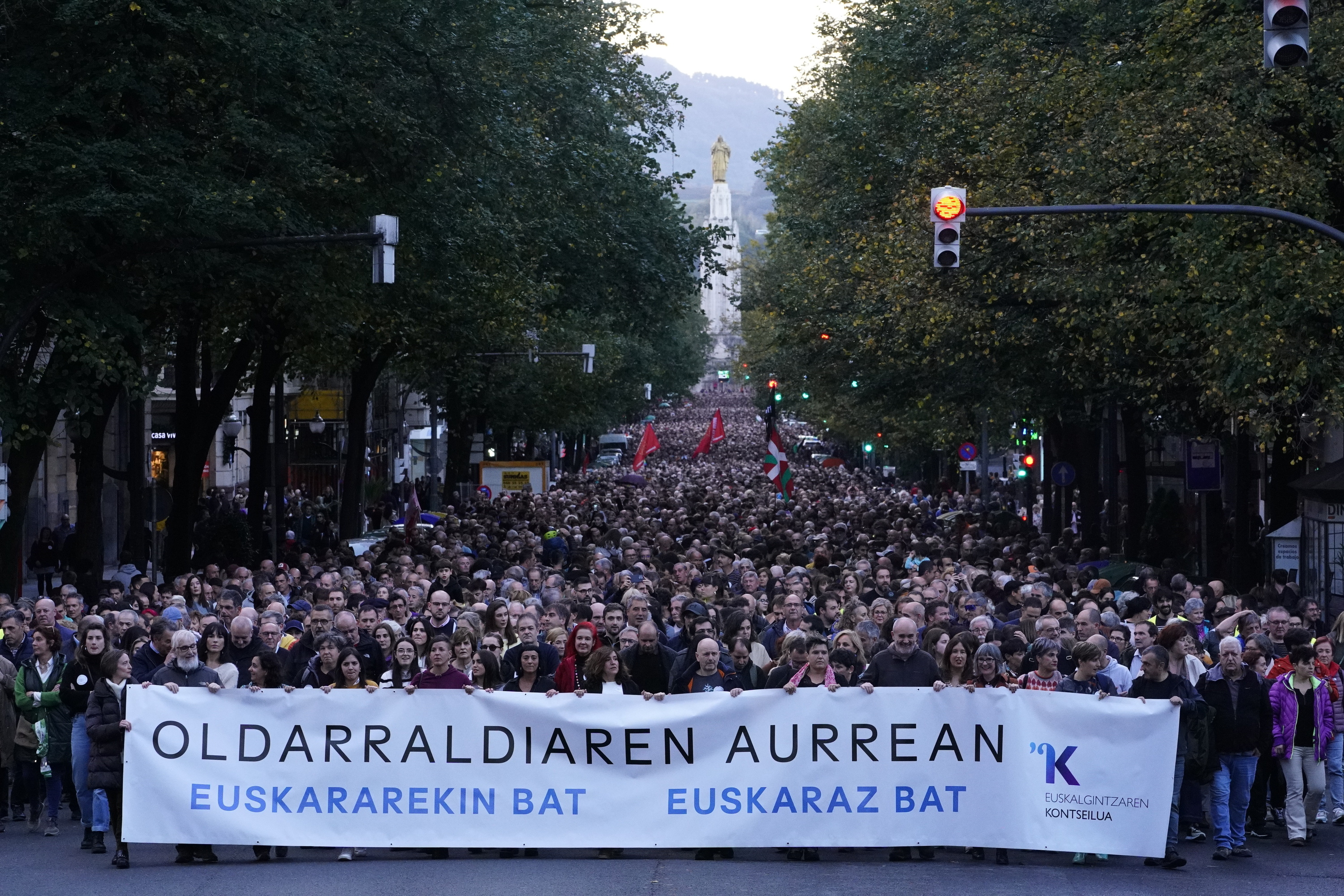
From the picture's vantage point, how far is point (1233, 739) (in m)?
11.5

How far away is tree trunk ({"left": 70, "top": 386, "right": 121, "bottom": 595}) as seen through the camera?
2502 cm

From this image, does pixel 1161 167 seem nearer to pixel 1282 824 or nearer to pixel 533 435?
pixel 1282 824

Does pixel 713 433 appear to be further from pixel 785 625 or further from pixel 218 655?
pixel 218 655

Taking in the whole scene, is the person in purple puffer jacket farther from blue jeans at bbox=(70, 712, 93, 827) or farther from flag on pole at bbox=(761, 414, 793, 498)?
flag on pole at bbox=(761, 414, 793, 498)

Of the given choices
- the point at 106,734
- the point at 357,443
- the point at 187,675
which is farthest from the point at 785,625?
the point at 357,443

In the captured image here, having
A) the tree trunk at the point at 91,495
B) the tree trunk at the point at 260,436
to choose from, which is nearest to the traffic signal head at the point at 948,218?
the tree trunk at the point at 91,495

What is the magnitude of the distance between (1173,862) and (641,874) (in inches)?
128

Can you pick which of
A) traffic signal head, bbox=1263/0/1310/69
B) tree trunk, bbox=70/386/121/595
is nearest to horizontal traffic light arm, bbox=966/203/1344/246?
traffic signal head, bbox=1263/0/1310/69

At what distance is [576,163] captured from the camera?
31.0 m

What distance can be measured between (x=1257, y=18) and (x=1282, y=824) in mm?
Result: 9481

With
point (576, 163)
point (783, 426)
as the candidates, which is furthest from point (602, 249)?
point (783, 426)

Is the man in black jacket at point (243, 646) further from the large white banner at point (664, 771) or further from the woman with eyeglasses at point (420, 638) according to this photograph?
the large white banner at point (664, 771)

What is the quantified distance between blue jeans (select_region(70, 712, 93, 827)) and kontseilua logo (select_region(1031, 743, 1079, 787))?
593 centimetres

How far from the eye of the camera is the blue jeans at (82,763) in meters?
11.3
